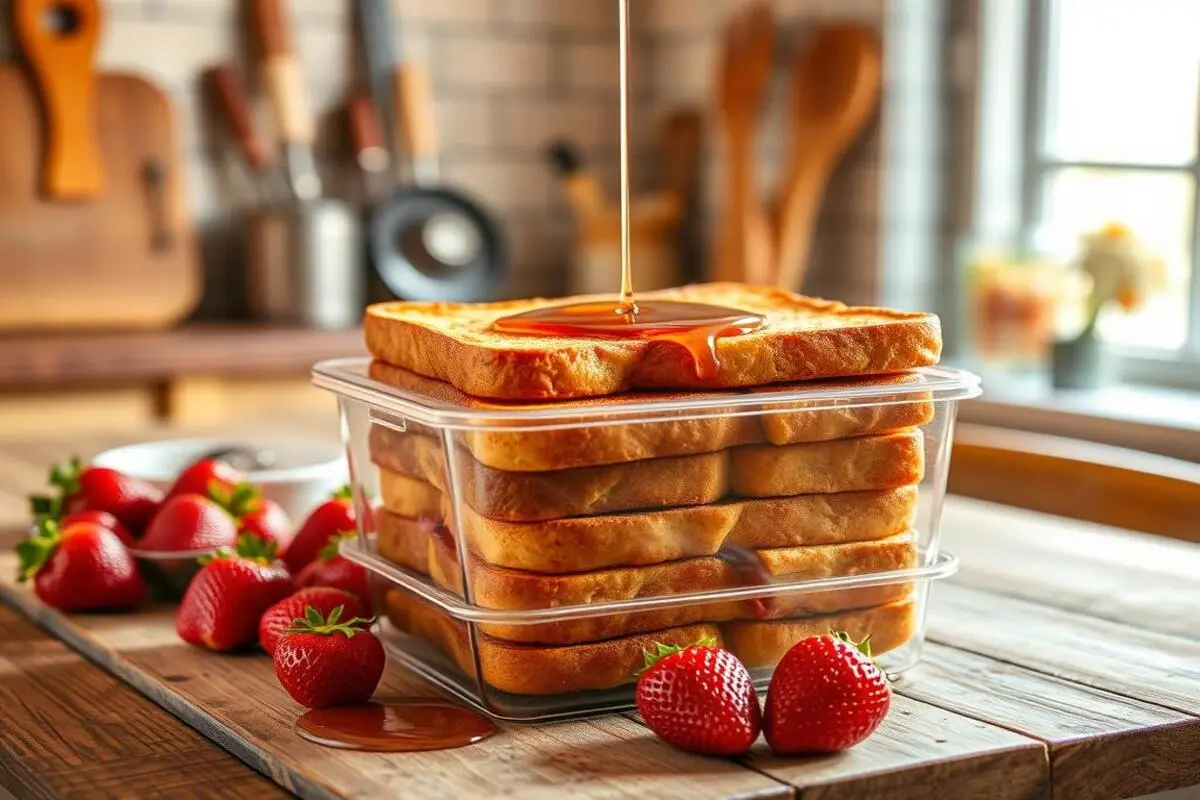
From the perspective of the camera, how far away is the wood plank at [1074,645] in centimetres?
97

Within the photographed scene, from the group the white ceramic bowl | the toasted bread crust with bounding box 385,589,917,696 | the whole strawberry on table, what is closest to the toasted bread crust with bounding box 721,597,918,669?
the toasted bread crust with bounding box 385,589,917,696

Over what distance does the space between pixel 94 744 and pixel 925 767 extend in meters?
0.45

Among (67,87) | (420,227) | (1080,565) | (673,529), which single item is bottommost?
(1080,565)

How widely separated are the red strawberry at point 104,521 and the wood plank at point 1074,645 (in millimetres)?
592

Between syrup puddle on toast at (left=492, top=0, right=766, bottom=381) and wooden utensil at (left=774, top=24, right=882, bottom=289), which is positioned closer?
syrup puddle on toast at (left=492, top=0, right=766, bottom=381)

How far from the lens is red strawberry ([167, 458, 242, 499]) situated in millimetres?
1229

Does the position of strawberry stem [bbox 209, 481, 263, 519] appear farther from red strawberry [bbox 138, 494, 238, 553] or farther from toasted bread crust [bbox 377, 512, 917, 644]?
toasted bread crust [bbox 377, 512, 917, 644]

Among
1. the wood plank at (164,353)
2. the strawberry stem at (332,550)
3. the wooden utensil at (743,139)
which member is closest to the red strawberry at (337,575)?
the strawberry stem at (332,550)

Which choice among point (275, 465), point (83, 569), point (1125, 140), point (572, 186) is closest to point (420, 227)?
point (572, 186)

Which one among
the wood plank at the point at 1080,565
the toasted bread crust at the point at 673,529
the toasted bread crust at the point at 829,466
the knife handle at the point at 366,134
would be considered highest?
the knife handle at the point at 366,134

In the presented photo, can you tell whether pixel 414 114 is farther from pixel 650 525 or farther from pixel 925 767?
pixel 925 767

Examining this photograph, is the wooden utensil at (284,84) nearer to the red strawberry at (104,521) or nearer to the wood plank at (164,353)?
the wood plank at (164,353)

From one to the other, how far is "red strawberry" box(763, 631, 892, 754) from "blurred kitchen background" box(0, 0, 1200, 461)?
65.6 inches

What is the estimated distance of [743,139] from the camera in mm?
3104
